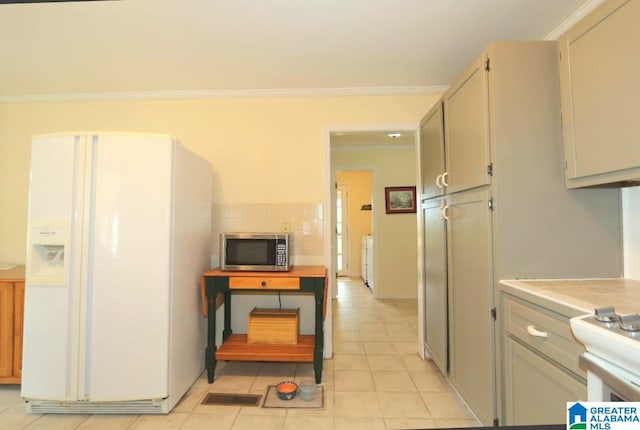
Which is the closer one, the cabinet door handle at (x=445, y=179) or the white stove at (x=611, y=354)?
the white stove at (x=611, y=354)

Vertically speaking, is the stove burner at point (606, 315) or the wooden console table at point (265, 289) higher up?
the stove burner at point (606, 315)

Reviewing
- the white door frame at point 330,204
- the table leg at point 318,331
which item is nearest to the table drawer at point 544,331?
the table leg at point 318,331

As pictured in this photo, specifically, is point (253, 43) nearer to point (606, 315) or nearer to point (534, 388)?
point (606, 315)

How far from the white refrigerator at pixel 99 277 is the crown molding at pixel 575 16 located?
263 cm

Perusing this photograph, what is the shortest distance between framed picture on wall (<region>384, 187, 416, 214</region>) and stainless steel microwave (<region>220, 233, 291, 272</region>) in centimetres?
300

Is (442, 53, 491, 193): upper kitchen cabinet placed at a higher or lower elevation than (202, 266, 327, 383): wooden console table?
higher

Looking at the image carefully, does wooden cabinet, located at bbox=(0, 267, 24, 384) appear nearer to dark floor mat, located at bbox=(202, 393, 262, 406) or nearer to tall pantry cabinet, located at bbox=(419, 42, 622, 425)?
dark floor mat, located at bbox=(202, 393, 262, 406)

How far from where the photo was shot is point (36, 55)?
7.39 feet

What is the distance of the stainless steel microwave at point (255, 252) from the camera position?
2.37 m

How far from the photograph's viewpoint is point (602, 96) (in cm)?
125

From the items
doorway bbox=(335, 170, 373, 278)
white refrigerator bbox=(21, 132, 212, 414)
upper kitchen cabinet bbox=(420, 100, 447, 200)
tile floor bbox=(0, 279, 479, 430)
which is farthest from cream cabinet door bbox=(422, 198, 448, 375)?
doorway bbox=(335, 170, 373, 278)

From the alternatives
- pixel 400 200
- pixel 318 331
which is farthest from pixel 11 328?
pixel 400 200

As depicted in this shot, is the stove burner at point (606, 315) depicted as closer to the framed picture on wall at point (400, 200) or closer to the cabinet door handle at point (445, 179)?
the cabinet door handle at point (445, 179)

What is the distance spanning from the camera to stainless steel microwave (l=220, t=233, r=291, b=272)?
2.37 metres
